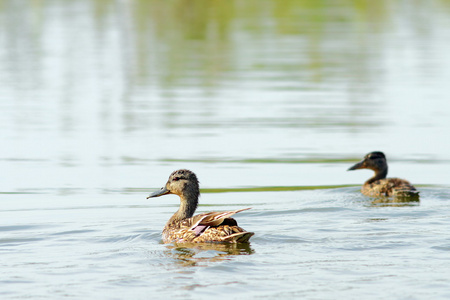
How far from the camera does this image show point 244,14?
55.5 meters

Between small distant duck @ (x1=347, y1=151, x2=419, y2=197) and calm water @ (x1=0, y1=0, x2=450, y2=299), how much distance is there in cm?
28

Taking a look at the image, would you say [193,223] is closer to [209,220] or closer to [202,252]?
[209,220]

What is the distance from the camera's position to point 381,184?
47.9 feet

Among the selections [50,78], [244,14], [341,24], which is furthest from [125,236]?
[244,14]

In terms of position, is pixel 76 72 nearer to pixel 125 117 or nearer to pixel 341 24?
pixel 125 117

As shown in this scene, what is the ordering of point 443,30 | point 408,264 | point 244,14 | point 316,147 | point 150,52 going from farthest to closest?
point 244,14
point 443,30
point 150,52
point 316,147
point 408,264

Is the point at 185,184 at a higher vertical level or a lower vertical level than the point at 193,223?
higher

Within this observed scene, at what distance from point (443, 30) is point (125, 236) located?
1370 inches

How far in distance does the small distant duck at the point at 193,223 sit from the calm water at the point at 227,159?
0.20m

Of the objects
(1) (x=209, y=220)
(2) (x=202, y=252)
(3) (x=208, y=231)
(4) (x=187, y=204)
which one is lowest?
(2) (x=202, y=252)

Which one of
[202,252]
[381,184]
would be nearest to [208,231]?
[202,252]

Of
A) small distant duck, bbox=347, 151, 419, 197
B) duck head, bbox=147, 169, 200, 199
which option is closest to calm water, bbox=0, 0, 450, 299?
small distant duck, bbox=347, 151, 419, 197

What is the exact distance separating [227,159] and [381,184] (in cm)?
347

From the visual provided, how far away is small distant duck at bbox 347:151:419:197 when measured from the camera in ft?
46.2
